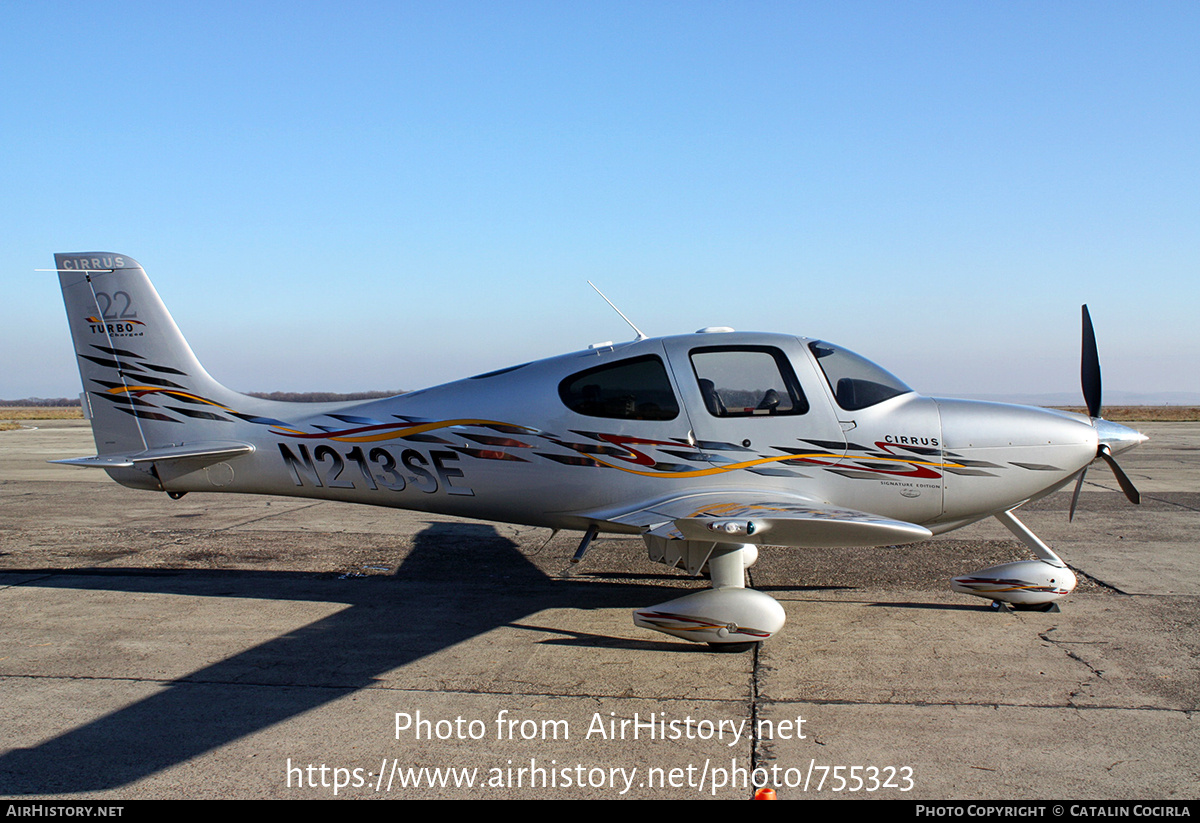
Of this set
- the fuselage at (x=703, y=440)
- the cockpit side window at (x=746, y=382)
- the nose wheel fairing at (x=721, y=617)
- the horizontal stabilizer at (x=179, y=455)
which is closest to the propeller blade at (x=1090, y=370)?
the fuselage at (x=703, y=440)

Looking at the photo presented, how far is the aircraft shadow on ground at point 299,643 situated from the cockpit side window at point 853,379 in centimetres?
236

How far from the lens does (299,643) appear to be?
18.8ft

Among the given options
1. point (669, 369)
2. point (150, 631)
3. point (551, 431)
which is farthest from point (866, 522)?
point (150, 631)

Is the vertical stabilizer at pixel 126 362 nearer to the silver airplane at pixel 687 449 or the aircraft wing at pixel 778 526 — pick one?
the silver airplane at pixel 687 449

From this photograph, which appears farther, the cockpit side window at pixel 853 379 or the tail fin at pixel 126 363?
the tail fin at pixel 126 363

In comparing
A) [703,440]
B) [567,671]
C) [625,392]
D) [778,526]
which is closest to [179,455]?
[625,392]

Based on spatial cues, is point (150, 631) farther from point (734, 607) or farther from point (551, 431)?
point (734, 607)

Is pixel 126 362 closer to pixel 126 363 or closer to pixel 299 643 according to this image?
pixel 126 363

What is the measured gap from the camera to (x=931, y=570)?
307 inches

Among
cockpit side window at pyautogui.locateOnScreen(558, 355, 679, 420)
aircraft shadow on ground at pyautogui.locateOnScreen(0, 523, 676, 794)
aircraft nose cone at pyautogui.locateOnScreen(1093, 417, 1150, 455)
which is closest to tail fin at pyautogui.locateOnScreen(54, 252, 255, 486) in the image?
aircraft shadow on ground at pyautogui.locateOnScreen(0, 523, 676, 794)

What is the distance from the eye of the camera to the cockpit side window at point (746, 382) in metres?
6.19

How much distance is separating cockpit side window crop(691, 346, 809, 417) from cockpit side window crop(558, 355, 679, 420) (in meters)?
0.31

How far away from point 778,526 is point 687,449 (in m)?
1.33

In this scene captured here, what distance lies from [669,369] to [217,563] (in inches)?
220
